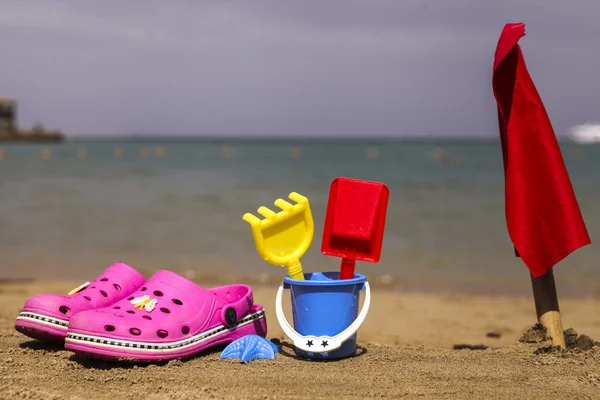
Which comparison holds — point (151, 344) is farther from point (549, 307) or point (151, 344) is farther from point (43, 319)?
point (549, 307)

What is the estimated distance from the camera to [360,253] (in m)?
2.75

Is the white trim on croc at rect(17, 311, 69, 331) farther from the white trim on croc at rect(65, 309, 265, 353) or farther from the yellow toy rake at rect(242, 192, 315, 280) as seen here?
the yellow toy rake at rect(242, 192, 315, 280)

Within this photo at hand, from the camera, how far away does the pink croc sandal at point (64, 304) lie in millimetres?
2707

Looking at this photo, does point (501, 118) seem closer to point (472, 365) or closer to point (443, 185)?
point (472, 365)

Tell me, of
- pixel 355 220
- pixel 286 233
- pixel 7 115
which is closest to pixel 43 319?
pixel 286 233

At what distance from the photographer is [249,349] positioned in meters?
2.66

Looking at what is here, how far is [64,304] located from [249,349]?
78 centimetres

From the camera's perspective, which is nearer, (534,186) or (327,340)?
(327,340)

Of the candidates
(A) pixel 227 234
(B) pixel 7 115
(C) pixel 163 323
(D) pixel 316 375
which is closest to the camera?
(D) pixel 316 375

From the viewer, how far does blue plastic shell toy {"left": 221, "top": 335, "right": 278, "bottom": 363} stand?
8.69 feet

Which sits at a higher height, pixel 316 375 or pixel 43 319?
pixel 43 319

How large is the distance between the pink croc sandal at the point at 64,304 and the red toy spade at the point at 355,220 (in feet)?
2.96

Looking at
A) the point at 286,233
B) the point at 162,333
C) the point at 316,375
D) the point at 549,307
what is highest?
the point at 286,233

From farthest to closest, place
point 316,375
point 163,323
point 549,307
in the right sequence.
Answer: point 549,307 < point 163,323 < point 316,375
